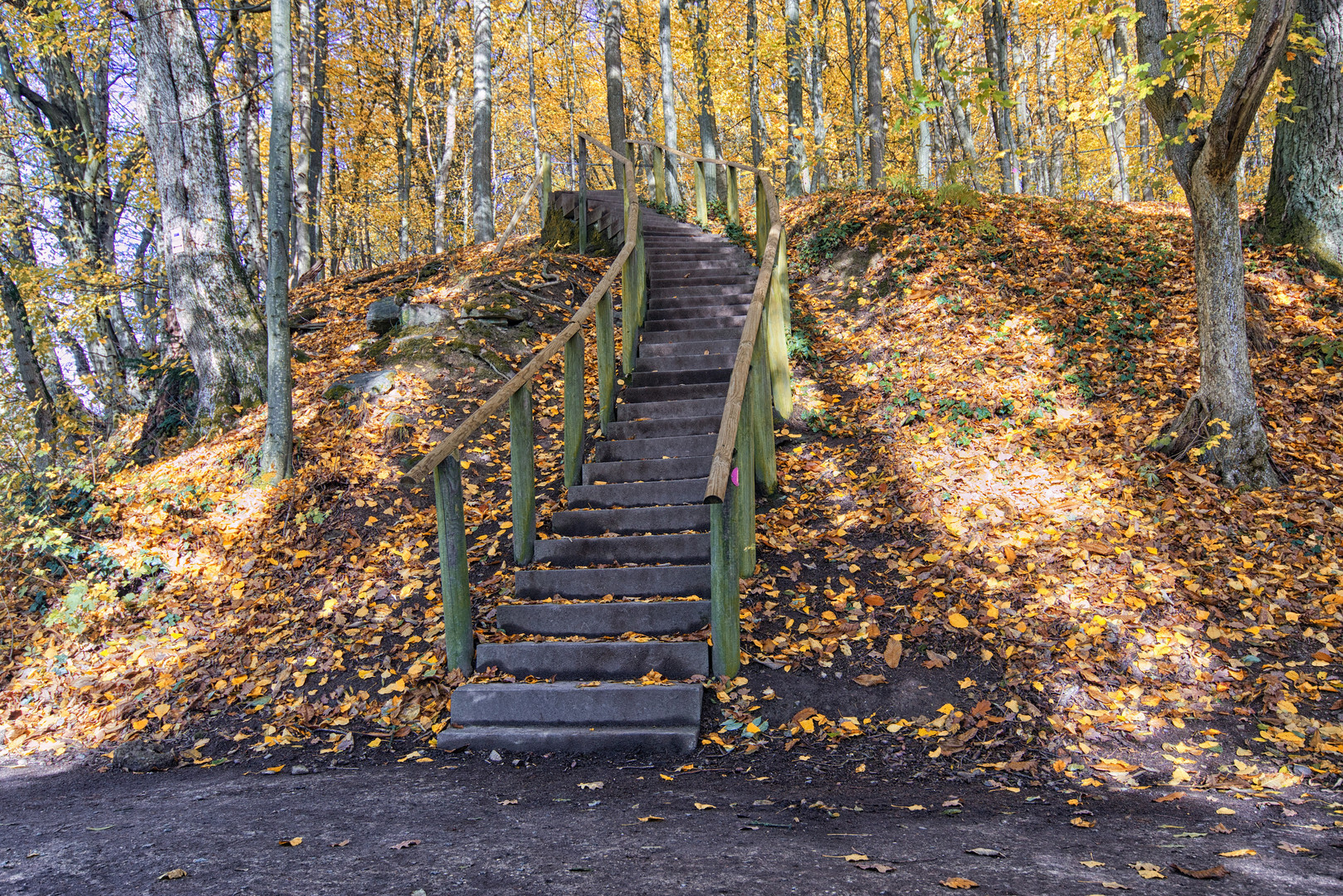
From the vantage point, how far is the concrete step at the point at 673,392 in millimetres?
6383

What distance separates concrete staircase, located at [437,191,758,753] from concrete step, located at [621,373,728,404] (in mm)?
10

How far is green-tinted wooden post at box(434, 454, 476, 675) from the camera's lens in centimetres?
420

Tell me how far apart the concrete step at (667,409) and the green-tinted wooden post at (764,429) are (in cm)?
47

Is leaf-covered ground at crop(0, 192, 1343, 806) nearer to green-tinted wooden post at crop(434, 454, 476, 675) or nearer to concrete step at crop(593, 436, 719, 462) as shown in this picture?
green-tinted wooden post at crop(434, 454, 476, 675)

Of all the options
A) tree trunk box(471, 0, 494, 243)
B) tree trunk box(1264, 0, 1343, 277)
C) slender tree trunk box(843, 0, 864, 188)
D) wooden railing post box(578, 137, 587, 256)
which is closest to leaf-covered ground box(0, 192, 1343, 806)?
tree trunk box(1264, 0, 1343, 277)

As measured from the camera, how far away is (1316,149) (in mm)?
7332

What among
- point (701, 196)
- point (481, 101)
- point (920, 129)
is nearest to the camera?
point (701, 196)

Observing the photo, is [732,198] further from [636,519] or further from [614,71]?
[636,519]

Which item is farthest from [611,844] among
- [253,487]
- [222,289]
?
[222,289]

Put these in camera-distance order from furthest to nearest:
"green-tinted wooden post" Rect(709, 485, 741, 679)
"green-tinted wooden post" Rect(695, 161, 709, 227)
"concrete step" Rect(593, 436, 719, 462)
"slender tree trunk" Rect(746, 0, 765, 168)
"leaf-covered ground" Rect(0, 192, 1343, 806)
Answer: "slender tree trunk" Rect(746, 0, 765, 168), "green-tinted wooden post" Rect(695, 161, 709, 227), "concrete step" Rect(593, 436, 719, 462), "green-tinted wooden post" Rect(709, 485, 741, 679), "leaf-covered ground" Rect(0, 192, 1343, 806)

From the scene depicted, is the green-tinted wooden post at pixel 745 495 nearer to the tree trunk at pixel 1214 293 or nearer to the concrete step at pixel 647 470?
the concrete step at pixel 647 470

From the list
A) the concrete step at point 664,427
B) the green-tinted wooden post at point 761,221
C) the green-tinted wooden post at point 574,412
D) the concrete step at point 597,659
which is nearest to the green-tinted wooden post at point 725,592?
the concrete step at point 597,659

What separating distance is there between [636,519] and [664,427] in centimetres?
111

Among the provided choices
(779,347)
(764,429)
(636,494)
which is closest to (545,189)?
(779,347)
